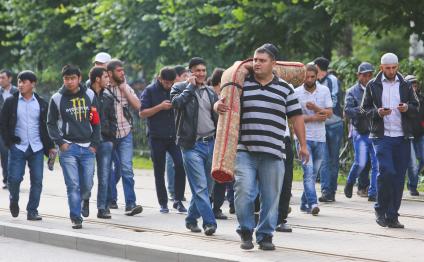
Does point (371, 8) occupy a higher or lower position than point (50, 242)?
higher

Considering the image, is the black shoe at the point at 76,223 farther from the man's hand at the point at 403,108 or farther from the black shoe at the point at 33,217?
the man's hand at the point at 403,108

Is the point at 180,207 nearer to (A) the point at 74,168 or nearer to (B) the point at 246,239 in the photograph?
(A) the point at 74,168

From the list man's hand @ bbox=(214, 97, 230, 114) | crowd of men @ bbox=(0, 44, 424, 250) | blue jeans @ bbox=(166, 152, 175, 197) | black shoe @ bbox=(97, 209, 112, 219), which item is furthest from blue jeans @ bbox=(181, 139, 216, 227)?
blue jeans @ bbox=(166, 152, 175, 197)

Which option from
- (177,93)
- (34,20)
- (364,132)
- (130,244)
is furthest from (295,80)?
(34,20)

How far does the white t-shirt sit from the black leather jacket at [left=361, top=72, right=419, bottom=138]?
6.25 feet

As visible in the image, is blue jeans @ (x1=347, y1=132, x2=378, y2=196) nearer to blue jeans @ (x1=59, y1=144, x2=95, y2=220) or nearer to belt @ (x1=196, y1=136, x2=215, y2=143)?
belt @ (x1=196, y1=136, x2=215, y2=143)

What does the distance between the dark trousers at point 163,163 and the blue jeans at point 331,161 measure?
2.04m

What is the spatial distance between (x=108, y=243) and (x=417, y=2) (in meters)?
10.9

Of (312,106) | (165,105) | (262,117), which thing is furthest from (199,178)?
(312,106)

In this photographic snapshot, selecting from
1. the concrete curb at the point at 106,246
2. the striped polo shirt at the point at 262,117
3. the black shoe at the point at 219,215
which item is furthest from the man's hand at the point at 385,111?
the concrete curb at the point at 106,246

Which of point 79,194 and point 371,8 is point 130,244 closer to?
point 79,194

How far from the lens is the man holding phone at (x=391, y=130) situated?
11555 mm

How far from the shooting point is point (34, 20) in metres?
32.3

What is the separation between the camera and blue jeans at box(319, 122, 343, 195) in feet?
47.5
